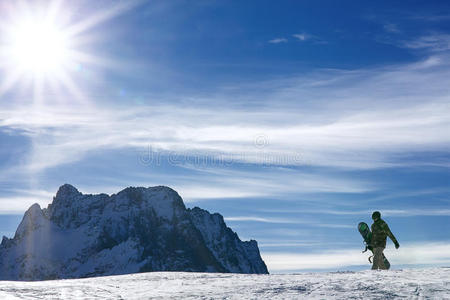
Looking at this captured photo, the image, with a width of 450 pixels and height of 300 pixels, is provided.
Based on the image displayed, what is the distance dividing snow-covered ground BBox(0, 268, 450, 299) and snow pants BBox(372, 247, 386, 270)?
4023 millimetres

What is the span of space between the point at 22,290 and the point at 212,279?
19.2 ft

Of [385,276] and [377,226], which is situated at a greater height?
[377,226]

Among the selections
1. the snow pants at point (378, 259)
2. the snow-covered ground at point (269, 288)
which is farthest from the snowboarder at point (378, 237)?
the snow-covered ground at point (269, 288)

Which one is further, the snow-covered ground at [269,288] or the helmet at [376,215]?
the helmet at [376,215]

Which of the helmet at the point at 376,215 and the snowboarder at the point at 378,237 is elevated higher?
the helmet at the point at 376,215

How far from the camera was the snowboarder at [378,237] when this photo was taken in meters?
22.0

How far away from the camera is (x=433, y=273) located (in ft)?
55.5

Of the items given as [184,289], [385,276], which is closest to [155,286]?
[184,289]

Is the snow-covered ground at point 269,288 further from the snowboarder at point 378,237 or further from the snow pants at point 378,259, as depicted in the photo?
the snow pants at point 378,259

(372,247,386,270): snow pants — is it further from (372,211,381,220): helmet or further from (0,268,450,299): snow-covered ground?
(0,268,450,299): snow-covered ground

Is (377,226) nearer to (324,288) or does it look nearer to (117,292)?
(324,288)

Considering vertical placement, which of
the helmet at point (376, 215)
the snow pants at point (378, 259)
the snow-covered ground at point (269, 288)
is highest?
the helmet at point (376, 215)

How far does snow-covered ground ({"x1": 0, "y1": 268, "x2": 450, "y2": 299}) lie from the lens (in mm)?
13899

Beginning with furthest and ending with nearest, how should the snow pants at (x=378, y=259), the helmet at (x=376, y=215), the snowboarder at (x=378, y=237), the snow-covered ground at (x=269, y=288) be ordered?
1. the helmet at (x=376, y=215)
2. the snow pants at (x=378, y=259)
3. the snowboarder at (x=378, y=237)
4. the snow-covered ground at (x=269, y=288)
